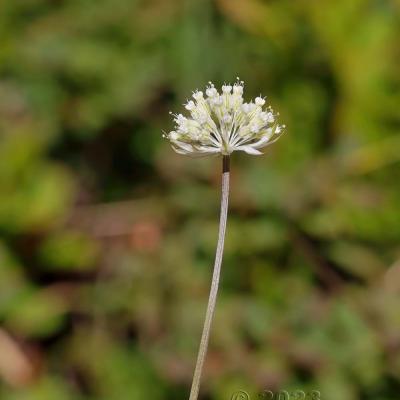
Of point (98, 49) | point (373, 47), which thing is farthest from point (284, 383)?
point (98, 49)

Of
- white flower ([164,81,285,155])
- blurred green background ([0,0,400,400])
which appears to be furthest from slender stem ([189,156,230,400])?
blurred green background ([0,0,400,400])

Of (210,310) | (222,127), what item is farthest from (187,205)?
(210,310)

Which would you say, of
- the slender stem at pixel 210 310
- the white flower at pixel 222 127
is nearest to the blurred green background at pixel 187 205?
the white flower at pixel 222 127

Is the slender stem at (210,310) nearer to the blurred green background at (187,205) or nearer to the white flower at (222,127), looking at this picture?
the white flower at (222,127)

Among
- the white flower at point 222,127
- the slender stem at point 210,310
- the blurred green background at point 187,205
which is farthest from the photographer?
the blurred green background at point 187,205

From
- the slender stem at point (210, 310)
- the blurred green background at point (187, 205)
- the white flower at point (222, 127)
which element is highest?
the blurred green background at point (187, 205)

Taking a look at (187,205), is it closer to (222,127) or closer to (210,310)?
(222,127)

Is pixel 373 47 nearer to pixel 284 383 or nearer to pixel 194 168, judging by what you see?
pixel 194 168
